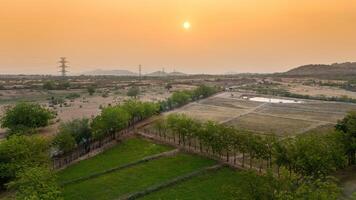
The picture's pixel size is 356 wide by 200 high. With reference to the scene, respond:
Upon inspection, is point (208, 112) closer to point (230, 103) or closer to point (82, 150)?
point (230, 103)

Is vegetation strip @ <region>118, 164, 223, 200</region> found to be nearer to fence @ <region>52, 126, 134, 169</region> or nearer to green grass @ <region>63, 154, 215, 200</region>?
green grass @ <region>63, 154, 215, 200</region>

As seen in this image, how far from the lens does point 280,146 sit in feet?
199

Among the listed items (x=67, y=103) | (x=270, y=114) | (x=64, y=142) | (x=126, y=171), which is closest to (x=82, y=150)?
(x=64, y=142)

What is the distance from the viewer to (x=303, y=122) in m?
107

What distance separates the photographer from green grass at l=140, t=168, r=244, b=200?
5684 cm

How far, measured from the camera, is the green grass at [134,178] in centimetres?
5944

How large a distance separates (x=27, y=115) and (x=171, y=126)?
1601 inches

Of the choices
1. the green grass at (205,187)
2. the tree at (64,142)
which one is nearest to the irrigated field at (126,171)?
the green grass at (205,187)

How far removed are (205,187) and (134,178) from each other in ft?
44.2

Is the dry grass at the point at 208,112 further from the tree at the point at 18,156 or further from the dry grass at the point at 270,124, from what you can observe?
the tree at the point at 18,156

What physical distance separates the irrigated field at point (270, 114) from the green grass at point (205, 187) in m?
32.9

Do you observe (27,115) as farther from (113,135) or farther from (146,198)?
(146,198)

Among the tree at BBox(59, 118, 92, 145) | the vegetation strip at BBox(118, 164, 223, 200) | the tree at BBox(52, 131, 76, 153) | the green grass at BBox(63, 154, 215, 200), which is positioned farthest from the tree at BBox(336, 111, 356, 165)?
the tree at BBox(59, 118, 92, 145)

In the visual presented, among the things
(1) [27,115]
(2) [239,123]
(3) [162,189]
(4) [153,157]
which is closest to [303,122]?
(2) [239,123]
